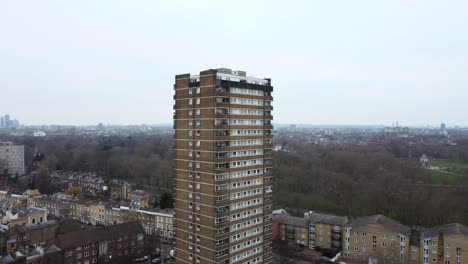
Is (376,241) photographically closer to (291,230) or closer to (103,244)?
(291,230)

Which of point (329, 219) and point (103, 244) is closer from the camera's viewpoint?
point (103, 244)

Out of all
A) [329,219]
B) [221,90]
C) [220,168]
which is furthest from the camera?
[329,219]

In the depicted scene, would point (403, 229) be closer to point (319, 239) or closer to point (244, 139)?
point (319, 239)

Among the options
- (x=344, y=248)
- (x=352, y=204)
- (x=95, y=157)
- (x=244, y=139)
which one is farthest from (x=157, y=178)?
(x=244, y=139)

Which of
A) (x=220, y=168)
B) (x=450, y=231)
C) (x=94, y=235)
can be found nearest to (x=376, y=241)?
(x=450, y=231)

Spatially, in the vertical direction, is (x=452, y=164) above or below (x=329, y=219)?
above

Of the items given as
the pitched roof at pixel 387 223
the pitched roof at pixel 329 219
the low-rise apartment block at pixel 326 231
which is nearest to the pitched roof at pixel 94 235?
the low-rise apartment block at pixel 326 231
